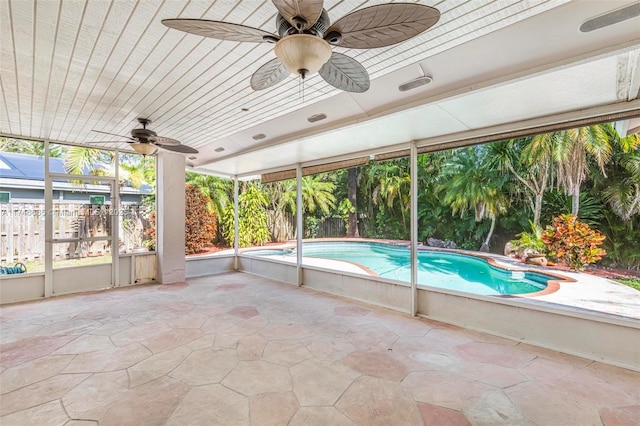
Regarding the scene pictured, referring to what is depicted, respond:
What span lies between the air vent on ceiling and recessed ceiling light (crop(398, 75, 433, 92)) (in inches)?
44.4

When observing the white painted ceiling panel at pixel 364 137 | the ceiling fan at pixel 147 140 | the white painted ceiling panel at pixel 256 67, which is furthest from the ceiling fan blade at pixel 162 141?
the white painted ceiling panel at pixel 364 137

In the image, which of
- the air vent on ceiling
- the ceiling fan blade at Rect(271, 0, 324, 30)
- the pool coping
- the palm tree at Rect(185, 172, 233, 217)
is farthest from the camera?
the palm tree at Rect(185, 172, 233, 217)

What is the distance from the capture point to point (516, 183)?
18.9 feet

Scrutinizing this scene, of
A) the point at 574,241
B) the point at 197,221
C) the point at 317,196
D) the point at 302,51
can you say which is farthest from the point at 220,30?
the point at 317,196

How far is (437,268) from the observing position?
8.05 m

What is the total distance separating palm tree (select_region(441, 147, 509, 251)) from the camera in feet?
20.9

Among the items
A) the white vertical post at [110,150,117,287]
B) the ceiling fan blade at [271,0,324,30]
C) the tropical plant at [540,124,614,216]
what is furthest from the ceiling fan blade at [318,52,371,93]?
the white vertical post at [110,150,117,287]

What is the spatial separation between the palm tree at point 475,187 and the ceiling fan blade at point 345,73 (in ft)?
17.8

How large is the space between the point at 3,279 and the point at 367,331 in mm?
5952

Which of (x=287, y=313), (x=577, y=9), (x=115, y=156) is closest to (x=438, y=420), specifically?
(x=287, y=313)

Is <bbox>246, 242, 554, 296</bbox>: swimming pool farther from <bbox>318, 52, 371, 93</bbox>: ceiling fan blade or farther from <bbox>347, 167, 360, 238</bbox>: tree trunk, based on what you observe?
<bbox>318, 52, 371, 93</bbox>: ceiling fan blade

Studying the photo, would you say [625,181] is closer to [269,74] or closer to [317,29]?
[317,29]

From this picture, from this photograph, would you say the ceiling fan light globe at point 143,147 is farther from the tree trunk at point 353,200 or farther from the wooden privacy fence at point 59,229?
the tree trunk at point 353,200

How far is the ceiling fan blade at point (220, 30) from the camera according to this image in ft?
4.80
